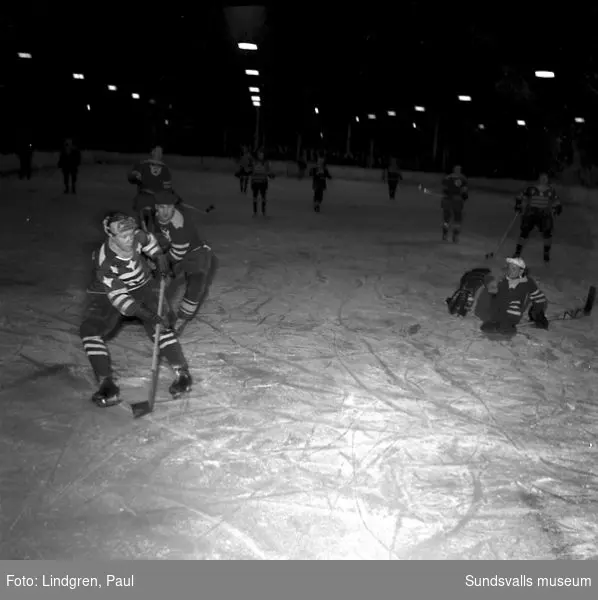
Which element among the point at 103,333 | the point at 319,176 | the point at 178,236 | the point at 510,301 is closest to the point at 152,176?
the point at 178,236

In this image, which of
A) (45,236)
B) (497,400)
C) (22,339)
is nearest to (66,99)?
(45,236)

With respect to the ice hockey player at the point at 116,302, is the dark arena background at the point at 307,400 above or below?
below

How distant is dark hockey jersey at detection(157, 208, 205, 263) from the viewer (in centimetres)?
677

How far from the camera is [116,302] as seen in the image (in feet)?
15.4

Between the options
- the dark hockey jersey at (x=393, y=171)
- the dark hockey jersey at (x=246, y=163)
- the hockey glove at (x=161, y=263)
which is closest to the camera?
the hockey glove at (x=161, y=263)

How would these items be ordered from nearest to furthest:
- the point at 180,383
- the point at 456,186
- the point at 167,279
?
the point at 180,383, the point at 167,279, the point at 456,186

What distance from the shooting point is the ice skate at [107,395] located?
483 centimetres

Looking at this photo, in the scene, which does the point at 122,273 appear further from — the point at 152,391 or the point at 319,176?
the point at 319,176

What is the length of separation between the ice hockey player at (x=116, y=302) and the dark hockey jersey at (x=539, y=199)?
7.07 metres

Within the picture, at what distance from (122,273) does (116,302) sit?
0.30 metres

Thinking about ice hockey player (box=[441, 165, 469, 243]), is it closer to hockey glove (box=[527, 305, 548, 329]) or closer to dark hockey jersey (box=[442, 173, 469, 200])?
dark hockey jersey (box=[442, 173, 469, 200])

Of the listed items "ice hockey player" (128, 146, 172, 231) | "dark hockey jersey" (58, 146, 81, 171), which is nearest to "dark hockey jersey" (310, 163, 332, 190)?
"dark hockey jersey" (58, 146, 81, 171)

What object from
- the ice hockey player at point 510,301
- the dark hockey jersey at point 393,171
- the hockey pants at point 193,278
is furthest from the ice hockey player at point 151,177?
the dark hockey jersey at point 393,171

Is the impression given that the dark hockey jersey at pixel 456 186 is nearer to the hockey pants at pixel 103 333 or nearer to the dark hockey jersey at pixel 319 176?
the dark hockey jersey at pixel 319 176
